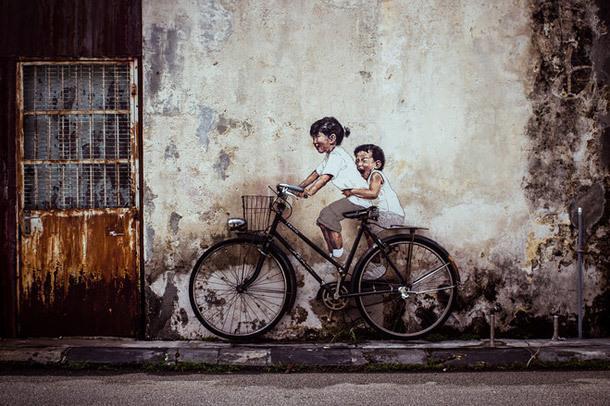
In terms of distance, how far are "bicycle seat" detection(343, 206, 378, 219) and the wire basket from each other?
839 mm

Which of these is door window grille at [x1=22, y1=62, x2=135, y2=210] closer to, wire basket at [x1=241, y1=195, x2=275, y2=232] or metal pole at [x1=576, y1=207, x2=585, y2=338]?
wire basket at [x1=241, y1=195, x2=275, y2=232]

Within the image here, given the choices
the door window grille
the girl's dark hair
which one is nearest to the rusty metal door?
the door window grille

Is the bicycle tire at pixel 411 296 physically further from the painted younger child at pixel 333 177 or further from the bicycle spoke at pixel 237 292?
the bicycle spoke at pixel 237 292

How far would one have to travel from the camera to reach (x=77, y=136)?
26.3 feet

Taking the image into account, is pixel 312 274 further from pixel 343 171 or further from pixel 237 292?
pixel 343 171

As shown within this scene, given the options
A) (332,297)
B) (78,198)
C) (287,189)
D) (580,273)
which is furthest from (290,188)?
(580,273)

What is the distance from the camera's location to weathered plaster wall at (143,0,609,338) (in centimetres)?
799

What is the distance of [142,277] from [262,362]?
1.75 meters

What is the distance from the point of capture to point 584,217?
26.6 feet

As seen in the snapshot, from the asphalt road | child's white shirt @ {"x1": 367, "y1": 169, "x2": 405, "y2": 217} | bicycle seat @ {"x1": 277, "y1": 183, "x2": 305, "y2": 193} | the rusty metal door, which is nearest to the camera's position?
the asphalt road

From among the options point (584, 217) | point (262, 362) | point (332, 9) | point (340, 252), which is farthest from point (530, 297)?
point (332, 9)

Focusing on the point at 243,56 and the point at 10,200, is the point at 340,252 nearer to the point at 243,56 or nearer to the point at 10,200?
the point at 243,56

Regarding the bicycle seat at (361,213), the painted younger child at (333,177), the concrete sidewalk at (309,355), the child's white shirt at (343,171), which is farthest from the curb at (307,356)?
the child's white shirt at (343,171)

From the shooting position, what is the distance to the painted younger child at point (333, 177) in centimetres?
802
